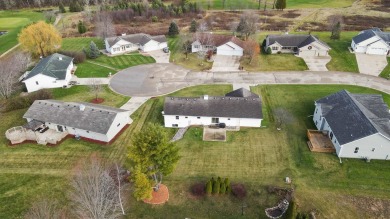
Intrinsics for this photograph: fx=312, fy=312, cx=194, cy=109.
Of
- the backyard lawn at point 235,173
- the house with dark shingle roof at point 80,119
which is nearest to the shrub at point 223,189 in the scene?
the backyard lawn at point 235,173

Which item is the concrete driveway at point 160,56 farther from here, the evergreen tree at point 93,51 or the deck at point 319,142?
the deck at point 319,142

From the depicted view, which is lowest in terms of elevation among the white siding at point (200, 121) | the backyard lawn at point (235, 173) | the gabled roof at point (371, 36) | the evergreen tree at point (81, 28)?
the backyard lawn at point (235, 173)

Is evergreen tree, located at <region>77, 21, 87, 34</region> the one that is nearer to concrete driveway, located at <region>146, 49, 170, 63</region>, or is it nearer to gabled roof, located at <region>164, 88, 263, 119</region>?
concrete driveway, located at <region>146, 49, 170, 63</region>

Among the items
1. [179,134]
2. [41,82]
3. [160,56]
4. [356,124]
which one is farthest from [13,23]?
[356,124]

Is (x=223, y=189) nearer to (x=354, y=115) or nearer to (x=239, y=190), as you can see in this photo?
(x=239, y=190)

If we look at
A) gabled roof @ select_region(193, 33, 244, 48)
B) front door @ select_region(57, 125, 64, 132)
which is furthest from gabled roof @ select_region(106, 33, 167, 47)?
front door @ select_region(57, 125, 64, 132)
